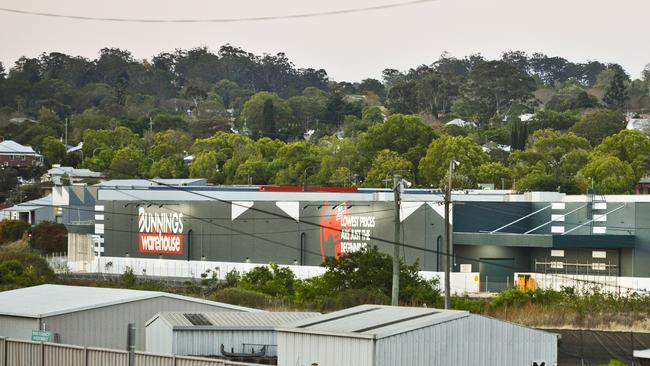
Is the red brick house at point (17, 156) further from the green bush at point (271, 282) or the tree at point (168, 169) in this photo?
the green bush at point (271, 282)

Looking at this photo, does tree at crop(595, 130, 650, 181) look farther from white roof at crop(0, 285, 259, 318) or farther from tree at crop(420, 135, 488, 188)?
white roof at crop(0, 285, 259, 318)

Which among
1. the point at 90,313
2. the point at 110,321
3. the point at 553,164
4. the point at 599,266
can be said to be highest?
the point at 553,164

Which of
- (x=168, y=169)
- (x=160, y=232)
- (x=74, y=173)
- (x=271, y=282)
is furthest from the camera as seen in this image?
(x=168, y=169)

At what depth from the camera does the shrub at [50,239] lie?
111188mm

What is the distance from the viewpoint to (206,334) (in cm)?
3294

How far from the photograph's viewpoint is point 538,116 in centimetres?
18038

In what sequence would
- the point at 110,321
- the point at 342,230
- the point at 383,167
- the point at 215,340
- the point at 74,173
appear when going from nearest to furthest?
the point at 215,340
the point at 110,321
the point at 342,230
the point at 383,167
the point at 74,173

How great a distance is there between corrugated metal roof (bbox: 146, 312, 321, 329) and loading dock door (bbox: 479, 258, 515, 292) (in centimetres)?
4086

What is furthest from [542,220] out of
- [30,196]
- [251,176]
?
[30,196]

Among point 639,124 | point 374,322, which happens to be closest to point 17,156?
point 639,124

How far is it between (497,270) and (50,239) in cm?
4835

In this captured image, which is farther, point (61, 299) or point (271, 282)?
point (271, 282)

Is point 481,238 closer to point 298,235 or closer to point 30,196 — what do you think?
point 298,235

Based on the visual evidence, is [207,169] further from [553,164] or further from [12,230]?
[553,164]
